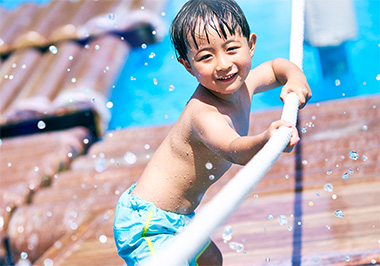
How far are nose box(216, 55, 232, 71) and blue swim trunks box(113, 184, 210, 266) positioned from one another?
1.72ft

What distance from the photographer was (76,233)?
2.73m

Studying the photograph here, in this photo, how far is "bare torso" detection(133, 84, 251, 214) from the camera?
1678mm

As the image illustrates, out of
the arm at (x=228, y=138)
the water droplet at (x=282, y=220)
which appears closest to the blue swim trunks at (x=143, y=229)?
the arm at (x=228, y=138)

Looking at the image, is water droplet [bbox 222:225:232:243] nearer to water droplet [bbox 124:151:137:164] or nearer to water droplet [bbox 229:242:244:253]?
water droplet [bbox 229:242:244:253]

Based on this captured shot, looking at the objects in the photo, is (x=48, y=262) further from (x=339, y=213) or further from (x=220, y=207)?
(x=220, y=207)

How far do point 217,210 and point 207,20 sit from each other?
735mm

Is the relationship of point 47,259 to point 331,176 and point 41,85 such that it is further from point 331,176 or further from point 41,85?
point 41,85

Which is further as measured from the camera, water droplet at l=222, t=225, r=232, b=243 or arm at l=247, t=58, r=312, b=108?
water droplet at l=222, t=225, r=232, b=243

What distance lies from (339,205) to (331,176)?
28cm

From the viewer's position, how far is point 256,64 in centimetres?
523

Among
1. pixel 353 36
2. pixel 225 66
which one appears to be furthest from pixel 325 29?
pixel 225 66

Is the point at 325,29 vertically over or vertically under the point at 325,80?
over

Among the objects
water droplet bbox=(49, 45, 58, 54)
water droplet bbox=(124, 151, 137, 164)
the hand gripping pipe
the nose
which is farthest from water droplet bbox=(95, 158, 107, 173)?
the hand gripping pipe

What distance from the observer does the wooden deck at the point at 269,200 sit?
224 cm
